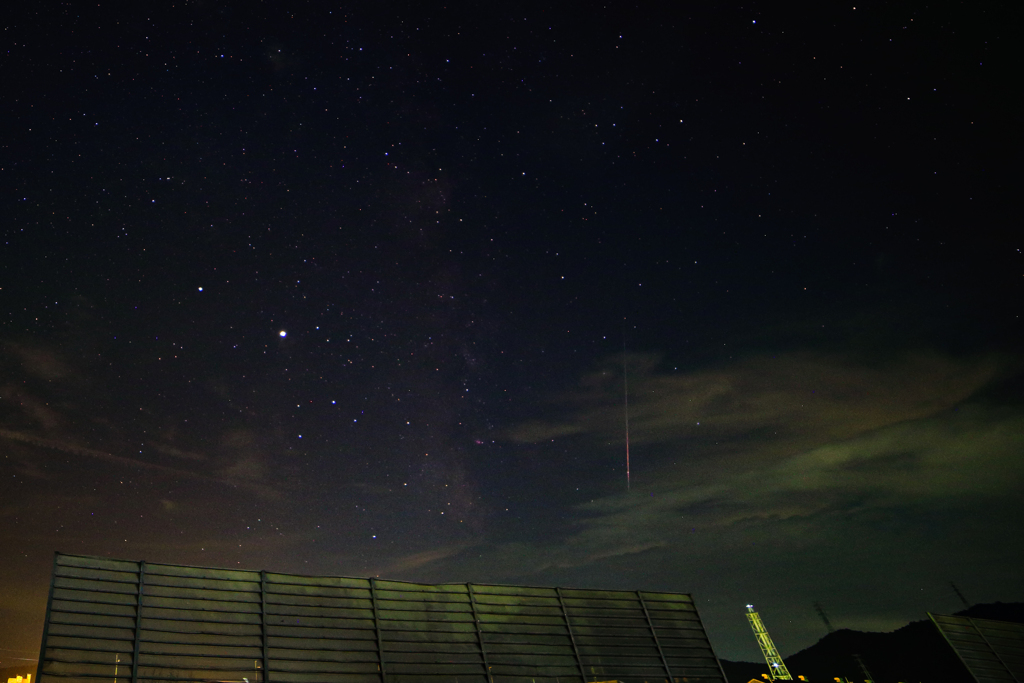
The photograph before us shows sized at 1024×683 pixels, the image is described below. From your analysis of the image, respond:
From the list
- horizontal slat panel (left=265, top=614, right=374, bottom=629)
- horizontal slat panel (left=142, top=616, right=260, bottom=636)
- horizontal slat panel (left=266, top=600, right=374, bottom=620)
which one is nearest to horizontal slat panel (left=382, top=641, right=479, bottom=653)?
horizontal slat panel (left=265, top=614, right=374, bottom=629)

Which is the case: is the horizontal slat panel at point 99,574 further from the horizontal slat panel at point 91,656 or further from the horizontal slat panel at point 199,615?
the horizontal slat panel at point 91,656

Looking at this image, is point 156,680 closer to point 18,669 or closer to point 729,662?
point 18,669

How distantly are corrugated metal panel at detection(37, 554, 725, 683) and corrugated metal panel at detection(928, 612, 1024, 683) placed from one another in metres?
11.0

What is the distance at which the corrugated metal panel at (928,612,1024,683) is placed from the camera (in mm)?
18547

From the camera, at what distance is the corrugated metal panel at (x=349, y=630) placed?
945cm

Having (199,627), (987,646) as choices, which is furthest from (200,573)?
(987,646)

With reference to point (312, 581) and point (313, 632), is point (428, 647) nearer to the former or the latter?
point (313, 632)

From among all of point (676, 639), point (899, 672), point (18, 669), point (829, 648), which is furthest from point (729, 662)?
point (676, 639)

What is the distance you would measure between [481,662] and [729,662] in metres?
197

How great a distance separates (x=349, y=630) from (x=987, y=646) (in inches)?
831

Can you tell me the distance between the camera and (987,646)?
64.1ft

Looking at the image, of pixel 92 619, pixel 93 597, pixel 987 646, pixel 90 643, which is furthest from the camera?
pixel 987 646

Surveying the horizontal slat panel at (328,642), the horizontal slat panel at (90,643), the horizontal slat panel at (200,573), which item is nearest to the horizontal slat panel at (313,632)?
the horizontal slat panel at (328,642)

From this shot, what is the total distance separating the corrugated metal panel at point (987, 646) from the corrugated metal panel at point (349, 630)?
11018mm
